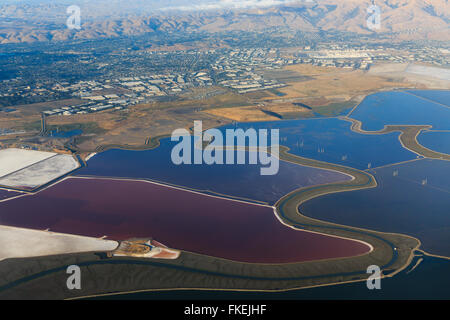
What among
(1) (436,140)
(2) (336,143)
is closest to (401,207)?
(2) (336,143)

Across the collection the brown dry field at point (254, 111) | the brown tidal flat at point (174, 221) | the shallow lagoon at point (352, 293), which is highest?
the brown dry field at point (254, 111)

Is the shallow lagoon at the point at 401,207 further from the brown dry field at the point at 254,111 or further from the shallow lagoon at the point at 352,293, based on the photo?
the brown dry field at the point at 254,111

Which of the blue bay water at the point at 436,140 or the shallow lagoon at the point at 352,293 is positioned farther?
the blue bay water at the point at 436,140

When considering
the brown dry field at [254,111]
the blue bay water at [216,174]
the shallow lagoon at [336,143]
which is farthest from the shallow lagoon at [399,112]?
the blue bay water at [216,174]

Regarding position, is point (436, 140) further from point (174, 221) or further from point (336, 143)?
point (174, 221)

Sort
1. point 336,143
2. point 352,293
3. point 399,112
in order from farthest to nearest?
point 399,112 < point 336,143 < point 352,293

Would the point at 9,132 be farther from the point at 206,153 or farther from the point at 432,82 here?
the point at 432,82
